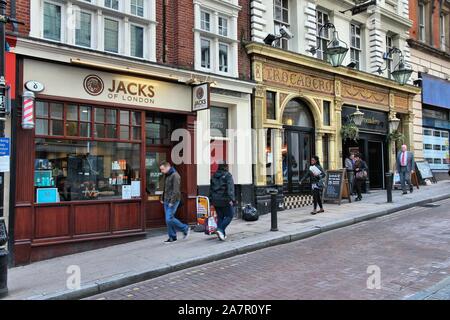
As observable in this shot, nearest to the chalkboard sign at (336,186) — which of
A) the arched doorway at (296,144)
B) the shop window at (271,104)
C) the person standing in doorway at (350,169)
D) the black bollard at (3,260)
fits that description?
the arched doorway at (296,144)

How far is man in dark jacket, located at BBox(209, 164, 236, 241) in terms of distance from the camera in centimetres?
910

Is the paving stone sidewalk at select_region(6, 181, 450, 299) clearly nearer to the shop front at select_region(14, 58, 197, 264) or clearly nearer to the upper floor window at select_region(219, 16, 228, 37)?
the shop front at select_region(14, 58, 197, 264)

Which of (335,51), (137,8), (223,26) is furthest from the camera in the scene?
(335,51)

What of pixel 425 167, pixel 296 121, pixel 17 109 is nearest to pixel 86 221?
pixel 17 109

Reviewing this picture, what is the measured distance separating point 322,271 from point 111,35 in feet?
24.3

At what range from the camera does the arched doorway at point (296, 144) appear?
14.5 meters

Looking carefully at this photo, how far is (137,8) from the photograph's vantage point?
1080 cm

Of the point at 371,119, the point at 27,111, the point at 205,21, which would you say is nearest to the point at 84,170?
the point at 27,111

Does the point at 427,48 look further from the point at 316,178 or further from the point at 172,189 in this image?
the point at 172,189

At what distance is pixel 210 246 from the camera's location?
8883 mm

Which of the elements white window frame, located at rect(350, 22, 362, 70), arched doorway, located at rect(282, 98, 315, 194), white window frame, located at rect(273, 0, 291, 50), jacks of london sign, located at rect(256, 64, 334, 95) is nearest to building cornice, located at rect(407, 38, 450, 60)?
white window frame, located at rect(350, 22, 362, 70)

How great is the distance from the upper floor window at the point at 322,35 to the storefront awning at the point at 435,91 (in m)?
7.49
